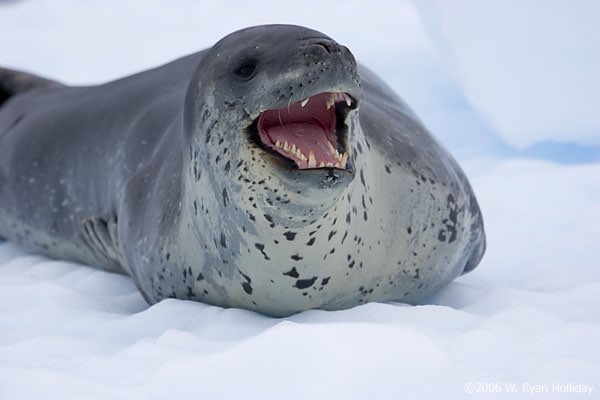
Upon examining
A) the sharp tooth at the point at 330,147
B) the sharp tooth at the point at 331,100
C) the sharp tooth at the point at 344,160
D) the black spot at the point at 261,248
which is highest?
the sharp tooth at the point at 331,100

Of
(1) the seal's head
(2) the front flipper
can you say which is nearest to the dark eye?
(1) the seal's head

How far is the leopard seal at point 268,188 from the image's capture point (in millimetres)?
1887

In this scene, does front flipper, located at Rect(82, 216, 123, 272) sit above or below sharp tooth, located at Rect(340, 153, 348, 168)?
below

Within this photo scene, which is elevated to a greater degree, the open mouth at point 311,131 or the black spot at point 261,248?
the open mouth at point 311,131

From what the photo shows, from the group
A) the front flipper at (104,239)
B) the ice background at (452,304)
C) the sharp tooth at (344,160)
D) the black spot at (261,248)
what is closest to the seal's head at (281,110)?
the sharp tooth at (344,160)

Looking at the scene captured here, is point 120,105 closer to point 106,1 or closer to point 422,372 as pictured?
point 422,372

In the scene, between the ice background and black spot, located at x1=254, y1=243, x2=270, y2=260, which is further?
black spot, located at x1=254, y1=243, x2=270, y2=260

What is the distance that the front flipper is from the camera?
9.20ft

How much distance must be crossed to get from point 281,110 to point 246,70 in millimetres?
122

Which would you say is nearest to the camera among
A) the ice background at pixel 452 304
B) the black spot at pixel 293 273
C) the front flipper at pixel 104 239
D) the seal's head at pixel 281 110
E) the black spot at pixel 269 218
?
the ice background at pixel 452 304

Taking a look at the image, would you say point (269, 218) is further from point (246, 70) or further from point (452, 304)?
point (452, 304)

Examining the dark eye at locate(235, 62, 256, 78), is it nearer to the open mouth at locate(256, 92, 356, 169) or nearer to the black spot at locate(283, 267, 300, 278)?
the open mouth at locate(256, 92, 356, 169)

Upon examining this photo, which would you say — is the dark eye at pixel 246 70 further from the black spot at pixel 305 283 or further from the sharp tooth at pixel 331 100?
the black spot at pixel 305 283

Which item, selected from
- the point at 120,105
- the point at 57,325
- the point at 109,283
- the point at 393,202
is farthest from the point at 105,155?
the point at 393,202
